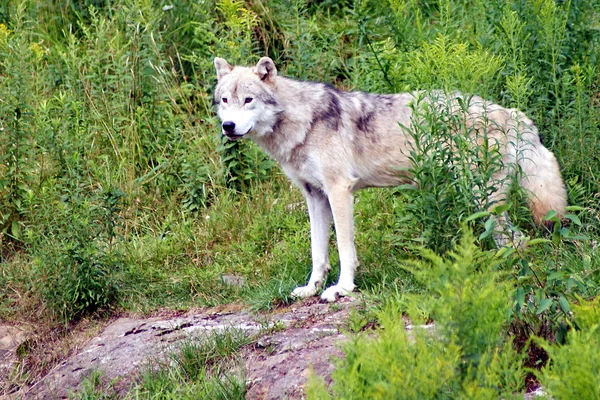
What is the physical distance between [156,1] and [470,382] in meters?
8.02

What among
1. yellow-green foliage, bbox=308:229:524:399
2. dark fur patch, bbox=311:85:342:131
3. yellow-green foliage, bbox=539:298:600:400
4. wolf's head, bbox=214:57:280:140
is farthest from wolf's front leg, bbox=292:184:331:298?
yellow-green foliage, bbox=539:298:600:400

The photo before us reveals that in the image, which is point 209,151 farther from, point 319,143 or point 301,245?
point 319,143

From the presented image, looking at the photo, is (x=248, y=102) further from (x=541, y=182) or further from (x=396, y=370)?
(x=396, y=370)

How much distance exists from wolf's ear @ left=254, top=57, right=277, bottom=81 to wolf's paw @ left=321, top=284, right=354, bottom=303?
178cm

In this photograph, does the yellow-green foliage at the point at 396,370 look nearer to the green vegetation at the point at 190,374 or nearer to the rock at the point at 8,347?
the green vegetation at the point at 190,374

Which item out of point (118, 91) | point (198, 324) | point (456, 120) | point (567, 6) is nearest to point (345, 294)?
point (198, 324)

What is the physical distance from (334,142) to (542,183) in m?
1.65

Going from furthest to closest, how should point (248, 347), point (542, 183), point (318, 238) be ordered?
point (318, 238), point (542, 183), point (248, 347)

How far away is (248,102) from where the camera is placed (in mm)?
6887

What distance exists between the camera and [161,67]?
31.6ft

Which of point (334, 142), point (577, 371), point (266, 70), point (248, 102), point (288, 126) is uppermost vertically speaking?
point (266, 70)

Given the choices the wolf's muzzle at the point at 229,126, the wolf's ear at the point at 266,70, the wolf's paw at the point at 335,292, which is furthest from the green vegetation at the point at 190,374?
the wolf's ear at the point at 266,70

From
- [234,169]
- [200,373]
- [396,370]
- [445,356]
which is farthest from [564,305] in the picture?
[234,169]

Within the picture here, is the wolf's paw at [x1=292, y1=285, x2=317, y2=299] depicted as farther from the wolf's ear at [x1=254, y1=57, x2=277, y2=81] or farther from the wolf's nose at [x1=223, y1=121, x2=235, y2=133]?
the wolf's ear at [x1=254, y1=57, x2=277, y2=81]
